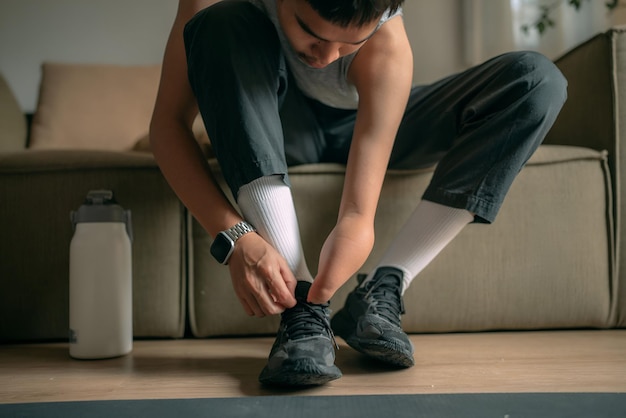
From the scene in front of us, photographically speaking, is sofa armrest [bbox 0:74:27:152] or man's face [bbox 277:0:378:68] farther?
sofa armrest [bbox 0:74:27:152]

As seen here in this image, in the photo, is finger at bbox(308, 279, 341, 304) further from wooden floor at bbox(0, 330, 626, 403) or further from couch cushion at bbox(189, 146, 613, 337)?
couch cushion at bbox(189, 146, 613, 337)

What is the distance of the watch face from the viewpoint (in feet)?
2.46

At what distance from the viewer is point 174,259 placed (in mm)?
1062

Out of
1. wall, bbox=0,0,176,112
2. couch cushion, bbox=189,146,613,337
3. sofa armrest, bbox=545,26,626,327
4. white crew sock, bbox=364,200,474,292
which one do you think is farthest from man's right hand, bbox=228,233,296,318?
wall, bbox=0,0,176,112

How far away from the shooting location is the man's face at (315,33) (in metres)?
0.69

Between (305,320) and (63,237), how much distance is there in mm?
521

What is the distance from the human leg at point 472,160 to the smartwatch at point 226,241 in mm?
204

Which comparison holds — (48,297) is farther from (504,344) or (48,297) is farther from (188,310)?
(504,344)

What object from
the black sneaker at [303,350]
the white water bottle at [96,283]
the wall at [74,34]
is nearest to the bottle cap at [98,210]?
the white water bottle at [96,283]

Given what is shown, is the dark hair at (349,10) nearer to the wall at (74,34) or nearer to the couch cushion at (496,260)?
the couch cushion at (496,260)

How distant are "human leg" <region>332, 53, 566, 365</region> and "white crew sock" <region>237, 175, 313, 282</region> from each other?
137 mm

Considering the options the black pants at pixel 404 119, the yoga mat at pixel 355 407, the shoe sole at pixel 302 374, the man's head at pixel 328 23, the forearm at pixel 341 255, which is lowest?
the yoga mat at pixel 355 407

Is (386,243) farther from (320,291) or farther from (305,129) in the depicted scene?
(320,291)

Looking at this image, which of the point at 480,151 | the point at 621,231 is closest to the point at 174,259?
the point at 480,151
